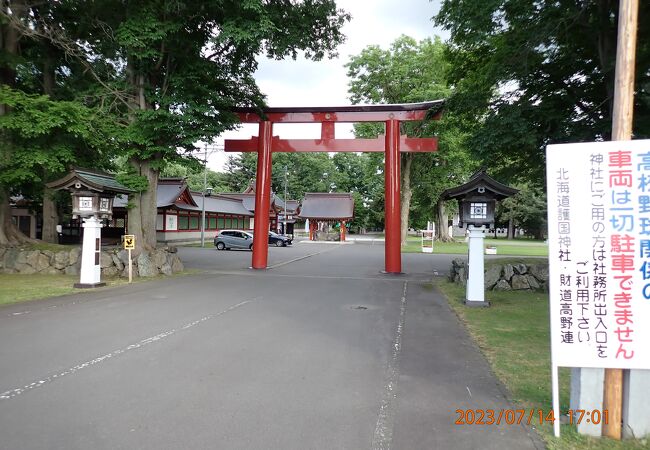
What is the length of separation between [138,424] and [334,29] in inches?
626

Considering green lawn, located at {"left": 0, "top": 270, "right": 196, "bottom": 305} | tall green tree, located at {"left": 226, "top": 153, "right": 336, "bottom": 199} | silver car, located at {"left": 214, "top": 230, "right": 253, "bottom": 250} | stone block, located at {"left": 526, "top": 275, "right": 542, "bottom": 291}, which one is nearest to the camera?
green lawn, located at {"left": 0, "top": 270, "right": 196, "bottom": 305}

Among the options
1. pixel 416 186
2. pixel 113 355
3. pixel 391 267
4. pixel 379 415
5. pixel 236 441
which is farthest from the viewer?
pixel 416 186

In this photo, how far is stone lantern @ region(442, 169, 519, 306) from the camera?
31.5 feet

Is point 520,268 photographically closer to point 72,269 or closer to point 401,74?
point 72,269

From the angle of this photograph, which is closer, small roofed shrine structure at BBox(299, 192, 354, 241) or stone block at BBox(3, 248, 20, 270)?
stone block at BBox(3, 248, 20, 270)

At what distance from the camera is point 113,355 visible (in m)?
5.48

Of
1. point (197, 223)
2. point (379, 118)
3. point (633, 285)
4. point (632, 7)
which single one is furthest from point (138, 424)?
point (197, 223)

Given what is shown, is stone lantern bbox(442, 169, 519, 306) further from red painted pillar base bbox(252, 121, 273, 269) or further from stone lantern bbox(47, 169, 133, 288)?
stone lantern bbox(47, 169, 133, 288)

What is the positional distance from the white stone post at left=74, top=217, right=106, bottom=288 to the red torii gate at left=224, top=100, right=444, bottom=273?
250 inches

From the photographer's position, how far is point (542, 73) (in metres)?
12.8

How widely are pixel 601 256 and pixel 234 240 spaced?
2821 cm

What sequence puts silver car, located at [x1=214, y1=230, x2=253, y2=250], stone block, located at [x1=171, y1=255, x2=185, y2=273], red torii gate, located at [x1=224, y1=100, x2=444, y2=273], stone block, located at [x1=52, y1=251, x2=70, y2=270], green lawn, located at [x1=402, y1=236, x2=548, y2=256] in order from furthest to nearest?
silver car, located at [x1=214, y1=230, x2=253, y2=250] < green lawn, located at [x1=402, y1=236, x2=548, y2=256] < red torii gate, located at [x1=224, y1=100, x2=444, y2=273] < stone block, located at [x1=171, y1=255, x2=185, y2=273] < stone block, located at [x1=52, y1=251, x2=70, y2=270]

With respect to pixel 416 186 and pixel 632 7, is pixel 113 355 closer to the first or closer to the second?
pixel 632 7
